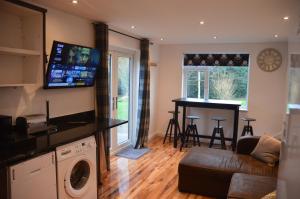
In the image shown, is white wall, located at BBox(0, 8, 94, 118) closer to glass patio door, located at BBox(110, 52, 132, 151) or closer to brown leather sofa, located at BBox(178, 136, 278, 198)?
glass patio door, located at BBox(110, 52, 132, 151)

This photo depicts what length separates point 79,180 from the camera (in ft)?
9.37

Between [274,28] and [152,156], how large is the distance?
305cm

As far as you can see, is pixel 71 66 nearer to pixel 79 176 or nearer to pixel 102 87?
pixel 102 87

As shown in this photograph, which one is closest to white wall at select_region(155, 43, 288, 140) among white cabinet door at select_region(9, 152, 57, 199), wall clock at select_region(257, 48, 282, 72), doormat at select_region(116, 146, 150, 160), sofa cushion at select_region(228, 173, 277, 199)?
wall clock at select_region(257, 48, 282, 72)

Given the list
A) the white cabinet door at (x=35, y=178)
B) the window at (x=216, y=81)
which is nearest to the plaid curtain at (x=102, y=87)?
the white cabinet door at (x=35, y=178)

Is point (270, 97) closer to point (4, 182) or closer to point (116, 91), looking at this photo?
point (116, 91)

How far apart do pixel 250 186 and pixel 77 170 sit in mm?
1900

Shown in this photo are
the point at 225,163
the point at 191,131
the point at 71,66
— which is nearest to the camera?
the point at 71,66

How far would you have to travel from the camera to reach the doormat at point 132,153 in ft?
15.5

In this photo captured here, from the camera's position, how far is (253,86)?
18.0ft

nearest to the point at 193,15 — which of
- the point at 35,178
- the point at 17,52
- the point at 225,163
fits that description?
the point at 225,163

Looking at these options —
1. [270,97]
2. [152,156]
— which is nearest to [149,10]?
[152,156]

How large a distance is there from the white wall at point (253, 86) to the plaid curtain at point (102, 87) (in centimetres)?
272

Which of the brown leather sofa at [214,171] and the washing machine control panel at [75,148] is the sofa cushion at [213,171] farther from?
the washing machine control panel at [75,148]
